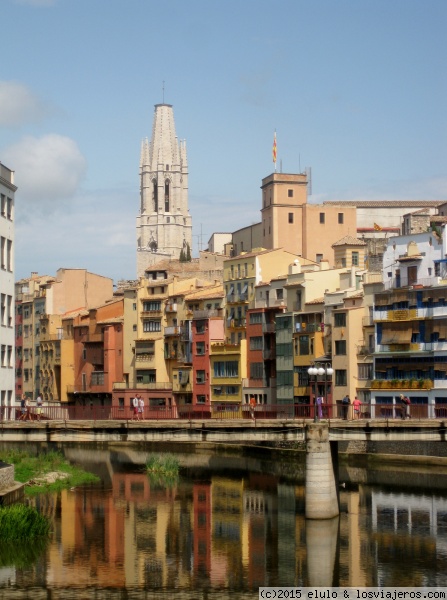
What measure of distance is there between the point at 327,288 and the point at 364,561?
64482 millimetres

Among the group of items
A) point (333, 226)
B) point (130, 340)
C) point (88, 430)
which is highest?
point (333, 226)

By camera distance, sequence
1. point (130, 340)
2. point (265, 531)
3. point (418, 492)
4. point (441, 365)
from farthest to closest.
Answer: point (130, 340) → point (441, 365) → point (418, 492) → point (265, 531)

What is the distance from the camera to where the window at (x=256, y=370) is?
407 feet

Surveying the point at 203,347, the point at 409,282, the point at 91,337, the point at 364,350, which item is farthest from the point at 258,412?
the point at 91,337

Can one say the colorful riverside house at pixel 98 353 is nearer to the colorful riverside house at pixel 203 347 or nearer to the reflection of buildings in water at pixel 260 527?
the colorful riverside house at pixel 203 347

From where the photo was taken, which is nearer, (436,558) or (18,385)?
(436,558)

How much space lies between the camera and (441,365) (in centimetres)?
10219

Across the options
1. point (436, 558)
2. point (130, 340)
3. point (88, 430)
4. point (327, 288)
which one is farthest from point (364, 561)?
point (130, 340)

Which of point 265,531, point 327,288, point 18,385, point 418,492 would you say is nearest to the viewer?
point 265,531

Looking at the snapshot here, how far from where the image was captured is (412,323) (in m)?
105

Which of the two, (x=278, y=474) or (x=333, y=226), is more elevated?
(x=333, y=226)

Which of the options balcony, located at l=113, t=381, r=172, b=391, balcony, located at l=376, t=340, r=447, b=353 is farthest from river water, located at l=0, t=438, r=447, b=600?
balcony, located at l=113, t=381, r=172, b=391

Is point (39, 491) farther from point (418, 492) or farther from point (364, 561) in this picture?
point (364, 561)

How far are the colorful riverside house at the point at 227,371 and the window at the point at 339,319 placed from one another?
16142 millimetres
